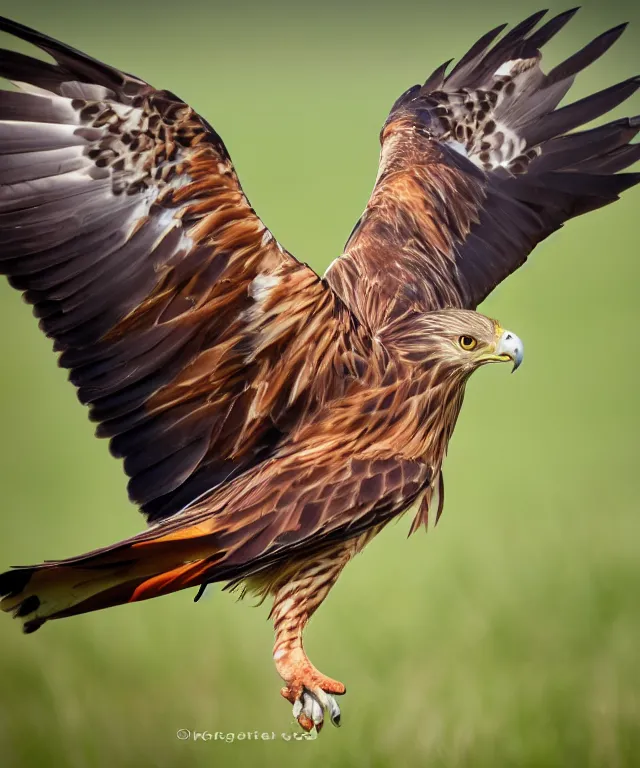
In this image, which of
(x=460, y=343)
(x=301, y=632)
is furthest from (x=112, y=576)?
(x=460, y=343)

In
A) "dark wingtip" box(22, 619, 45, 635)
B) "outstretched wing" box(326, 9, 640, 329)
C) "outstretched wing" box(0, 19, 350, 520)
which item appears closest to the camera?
"outstretched wing" box(0, 19, 350, 520)

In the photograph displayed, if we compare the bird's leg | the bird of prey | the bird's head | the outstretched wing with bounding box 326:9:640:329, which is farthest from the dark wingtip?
the outstretched wing with bounding box 326:9:640:329

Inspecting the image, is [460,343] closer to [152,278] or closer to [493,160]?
[152,278]

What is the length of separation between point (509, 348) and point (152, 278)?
843mm

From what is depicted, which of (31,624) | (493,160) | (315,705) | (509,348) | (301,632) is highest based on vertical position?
(493,160)

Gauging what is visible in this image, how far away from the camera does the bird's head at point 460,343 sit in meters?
2.66

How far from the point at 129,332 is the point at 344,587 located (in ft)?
3.22

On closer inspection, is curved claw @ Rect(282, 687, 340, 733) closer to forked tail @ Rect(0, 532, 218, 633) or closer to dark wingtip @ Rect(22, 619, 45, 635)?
forked tail @ Rect(0, 532, 218, 633)

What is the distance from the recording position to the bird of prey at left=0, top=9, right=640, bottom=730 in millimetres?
2391

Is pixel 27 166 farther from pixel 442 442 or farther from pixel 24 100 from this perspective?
pixel 442 442

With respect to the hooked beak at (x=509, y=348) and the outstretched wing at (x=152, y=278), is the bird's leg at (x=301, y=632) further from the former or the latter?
the hooked beak at (x=509, y=348)

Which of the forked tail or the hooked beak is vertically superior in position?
the hooked beak

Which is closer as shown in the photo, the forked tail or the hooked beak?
the forked tail

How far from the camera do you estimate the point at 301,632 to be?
272 cm
